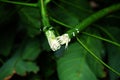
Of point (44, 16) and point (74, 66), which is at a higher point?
point (44, 16)

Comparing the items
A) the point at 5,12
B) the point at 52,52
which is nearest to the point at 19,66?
the point at 52,52

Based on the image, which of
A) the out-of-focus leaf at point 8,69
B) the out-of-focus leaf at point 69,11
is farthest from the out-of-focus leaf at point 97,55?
the out-of-focus leaf at point 8,69

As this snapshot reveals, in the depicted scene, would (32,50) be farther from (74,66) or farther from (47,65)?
(74,66)

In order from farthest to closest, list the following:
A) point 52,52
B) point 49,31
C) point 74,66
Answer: point 52,52 < point 74,66 < point 49,31

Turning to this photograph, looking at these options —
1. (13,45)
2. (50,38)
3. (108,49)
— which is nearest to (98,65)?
(108,49)

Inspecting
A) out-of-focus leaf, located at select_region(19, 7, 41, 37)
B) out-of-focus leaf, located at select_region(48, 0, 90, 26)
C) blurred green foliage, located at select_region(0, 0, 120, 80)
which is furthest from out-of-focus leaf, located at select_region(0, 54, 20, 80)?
out-of-focus leaf, located at select_region(48, 0, 90, 26)

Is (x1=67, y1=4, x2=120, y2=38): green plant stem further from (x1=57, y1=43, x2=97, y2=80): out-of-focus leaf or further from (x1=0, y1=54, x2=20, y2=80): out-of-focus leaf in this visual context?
(x1=0, y1=54, x2=20, y2=80): out-of-focus leaf
